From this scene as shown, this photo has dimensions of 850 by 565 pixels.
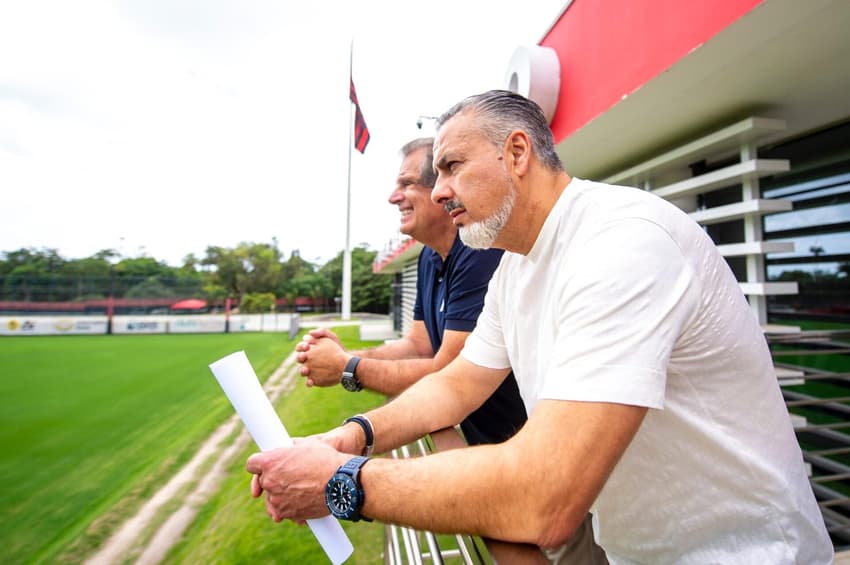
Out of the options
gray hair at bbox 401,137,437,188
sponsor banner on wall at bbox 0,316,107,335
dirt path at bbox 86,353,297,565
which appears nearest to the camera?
gray hair at bbox 401,137,437,188

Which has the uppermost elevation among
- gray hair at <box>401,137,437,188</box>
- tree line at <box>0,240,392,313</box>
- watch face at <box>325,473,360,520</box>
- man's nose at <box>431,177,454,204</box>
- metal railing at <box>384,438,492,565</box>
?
tree line at <box>0,240,392,313</box>

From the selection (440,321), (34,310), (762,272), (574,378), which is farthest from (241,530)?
(34,310)

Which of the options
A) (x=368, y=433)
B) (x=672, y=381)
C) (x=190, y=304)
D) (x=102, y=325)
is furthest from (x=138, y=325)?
(x=672, y=381)

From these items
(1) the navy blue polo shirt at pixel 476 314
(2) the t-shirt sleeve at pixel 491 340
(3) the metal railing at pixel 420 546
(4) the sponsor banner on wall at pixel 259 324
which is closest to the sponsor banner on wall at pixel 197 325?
(4) the sponsor banner on wall at pixel 259 324

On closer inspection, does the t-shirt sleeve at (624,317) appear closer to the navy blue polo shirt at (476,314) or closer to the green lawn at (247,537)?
the navy blue polo shirt at (476,314)

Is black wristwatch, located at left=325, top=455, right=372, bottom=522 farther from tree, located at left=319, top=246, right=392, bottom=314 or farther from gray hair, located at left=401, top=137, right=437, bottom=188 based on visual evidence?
tree, located at left=319, top=246, right=392, bottom=314

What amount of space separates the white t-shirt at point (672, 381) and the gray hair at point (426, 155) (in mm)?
1340

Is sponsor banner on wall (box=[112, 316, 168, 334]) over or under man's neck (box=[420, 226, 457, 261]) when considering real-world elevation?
under

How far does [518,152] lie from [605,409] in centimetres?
83

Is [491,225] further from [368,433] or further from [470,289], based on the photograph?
[368,433]

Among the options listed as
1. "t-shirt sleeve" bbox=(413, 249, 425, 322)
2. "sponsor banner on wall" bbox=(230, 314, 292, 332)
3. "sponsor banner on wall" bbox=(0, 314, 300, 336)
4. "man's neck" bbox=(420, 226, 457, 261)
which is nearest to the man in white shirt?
"man's neck" bbox=(420, 226, 457, 261)

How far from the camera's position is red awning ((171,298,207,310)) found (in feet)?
85.5

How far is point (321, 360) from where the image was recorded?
6.79ft

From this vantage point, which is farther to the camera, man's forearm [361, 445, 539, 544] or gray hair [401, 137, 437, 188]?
gray hair [401, 137, 437, 188]
